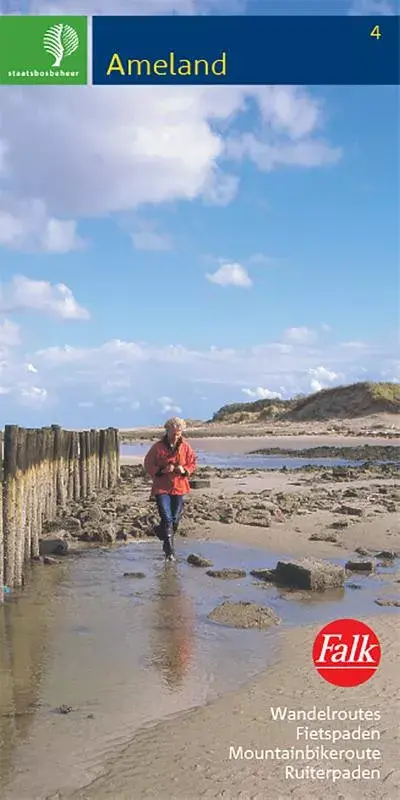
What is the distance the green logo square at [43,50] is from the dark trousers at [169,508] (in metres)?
6.11

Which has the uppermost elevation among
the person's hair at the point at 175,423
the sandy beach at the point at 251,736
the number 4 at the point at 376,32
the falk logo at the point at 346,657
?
the number 4 at the point at 376,32

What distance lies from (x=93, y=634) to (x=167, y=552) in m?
3.69

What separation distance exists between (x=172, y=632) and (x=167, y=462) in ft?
13.2

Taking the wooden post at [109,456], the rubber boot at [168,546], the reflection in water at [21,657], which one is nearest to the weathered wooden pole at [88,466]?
the wooden post at [109,456]

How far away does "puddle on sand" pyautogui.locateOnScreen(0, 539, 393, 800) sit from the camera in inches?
191

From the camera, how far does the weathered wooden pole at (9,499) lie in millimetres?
9008

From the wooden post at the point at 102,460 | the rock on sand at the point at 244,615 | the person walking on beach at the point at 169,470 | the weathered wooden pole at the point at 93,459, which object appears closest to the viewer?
the rock on sand at the point at 244,615

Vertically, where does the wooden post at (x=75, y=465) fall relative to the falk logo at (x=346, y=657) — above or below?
above

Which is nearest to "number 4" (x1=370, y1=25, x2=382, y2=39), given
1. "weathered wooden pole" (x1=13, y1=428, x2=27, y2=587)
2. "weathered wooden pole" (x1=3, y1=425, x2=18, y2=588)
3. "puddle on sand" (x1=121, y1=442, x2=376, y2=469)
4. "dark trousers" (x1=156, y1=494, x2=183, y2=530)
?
"weathered wooden pole" (x1=3, y1=425, x2=18, y2=588)

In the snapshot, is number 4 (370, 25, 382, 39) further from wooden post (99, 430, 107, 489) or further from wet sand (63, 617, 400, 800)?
wooden post (99, 430, 107, 489)

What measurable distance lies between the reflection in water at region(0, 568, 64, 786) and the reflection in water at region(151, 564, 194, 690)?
3.41 ft

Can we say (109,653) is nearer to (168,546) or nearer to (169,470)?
(168,546)

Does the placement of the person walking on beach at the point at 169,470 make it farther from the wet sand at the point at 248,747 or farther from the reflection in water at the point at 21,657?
the wet sand at the point at 248,747

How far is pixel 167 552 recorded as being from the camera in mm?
10891
